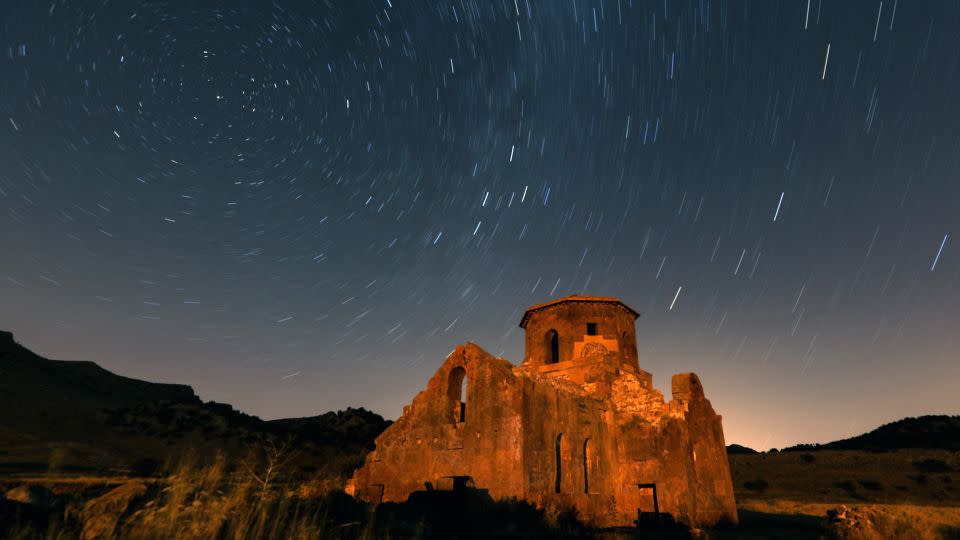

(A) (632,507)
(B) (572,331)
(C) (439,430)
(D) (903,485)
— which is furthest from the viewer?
(D) (903,485)

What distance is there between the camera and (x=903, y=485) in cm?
3228

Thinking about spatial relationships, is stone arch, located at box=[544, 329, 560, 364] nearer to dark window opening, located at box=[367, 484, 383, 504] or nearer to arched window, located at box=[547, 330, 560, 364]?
arched window, located at box=[547, 330, 560, 364]

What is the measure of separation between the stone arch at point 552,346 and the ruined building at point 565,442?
1.28 metres

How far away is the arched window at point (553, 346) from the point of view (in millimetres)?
21672

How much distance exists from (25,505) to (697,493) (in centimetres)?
1652

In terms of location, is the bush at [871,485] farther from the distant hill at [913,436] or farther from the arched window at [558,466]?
the arched window at [558,466]

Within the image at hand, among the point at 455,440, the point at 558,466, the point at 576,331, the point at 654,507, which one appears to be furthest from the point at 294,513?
the point at 576,331

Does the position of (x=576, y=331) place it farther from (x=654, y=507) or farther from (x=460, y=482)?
(x=460, y=482)

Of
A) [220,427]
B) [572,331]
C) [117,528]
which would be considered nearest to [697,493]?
[572,331]

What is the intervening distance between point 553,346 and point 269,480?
58.7ft

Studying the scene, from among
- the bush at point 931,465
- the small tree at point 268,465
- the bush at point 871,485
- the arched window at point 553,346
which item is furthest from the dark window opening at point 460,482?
the bush at point 931,465

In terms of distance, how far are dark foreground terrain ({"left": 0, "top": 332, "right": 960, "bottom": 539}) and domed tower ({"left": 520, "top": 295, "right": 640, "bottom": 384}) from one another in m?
7.33

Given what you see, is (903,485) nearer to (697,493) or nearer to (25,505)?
(697,493)

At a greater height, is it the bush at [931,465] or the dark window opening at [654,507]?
the bush at [931,465]
